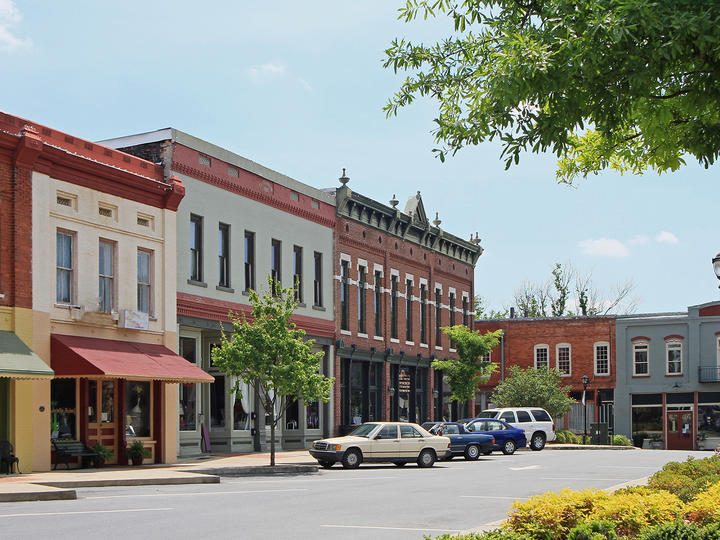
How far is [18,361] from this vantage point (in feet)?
75.8

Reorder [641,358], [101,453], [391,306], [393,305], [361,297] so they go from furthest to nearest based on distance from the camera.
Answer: [641,358], [393,305], [391,306], [361,297], [101,453]

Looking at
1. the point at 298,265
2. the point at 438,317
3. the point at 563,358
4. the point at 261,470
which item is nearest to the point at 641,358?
the point at 563,358

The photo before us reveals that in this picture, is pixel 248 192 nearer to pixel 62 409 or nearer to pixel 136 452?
pixel 136 452

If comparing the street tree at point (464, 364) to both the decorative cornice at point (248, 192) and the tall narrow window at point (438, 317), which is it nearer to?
the tall narrow window at point (438, 317)

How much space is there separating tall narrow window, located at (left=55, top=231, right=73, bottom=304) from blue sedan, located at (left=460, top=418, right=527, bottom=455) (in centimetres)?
1710

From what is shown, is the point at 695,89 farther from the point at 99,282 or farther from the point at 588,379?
the point at 588,379

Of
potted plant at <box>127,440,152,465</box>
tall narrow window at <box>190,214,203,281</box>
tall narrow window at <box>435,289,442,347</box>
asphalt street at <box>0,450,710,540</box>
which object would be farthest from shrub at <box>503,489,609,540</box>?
tall narrow window at <box>435,289,442,347</box>

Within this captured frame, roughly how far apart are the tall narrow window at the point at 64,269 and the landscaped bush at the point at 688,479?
1594 cm

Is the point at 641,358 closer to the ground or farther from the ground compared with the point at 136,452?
farther from the ground

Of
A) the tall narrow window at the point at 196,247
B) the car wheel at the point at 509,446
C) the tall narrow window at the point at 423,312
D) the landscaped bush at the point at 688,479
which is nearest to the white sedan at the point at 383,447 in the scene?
the tall narrow window at the point at 196,247

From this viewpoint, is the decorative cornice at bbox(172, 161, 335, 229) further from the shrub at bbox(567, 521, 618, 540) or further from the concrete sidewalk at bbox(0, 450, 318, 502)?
the shrub at bbox(567, 521, 618, 540)

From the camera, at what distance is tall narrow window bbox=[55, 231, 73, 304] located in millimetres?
26047

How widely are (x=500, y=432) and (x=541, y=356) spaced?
26.3 m

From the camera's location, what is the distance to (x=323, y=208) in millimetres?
40156
